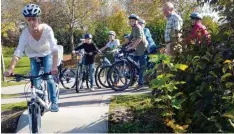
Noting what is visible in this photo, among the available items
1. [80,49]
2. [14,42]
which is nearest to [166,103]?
[80,49]

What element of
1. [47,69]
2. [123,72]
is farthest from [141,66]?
[47,69]

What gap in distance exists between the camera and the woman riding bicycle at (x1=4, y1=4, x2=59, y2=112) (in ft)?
17.1

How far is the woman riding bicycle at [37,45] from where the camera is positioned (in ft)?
17.1

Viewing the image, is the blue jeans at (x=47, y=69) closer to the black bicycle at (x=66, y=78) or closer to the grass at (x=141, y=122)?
the grass at (x=141, y=122)

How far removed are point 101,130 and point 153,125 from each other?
0.74 metres

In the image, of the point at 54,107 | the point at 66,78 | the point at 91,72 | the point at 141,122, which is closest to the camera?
the point at 141,122

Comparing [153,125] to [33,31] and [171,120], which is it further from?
[33,31]

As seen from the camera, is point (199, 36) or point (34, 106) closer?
point (34, 106)

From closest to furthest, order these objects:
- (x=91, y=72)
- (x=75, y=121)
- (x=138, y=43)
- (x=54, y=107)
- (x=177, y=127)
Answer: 1. (x=177, y=127)
2. (x=75, y=121)
3. (x=54, y=107)
4. (x=138, y=43)
5. (x=91, y=72)

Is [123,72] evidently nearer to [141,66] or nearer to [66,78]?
[141,66]

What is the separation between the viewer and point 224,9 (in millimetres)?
5656

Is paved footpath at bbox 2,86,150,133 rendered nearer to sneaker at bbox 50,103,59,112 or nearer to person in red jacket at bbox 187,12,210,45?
sneaker at bbox 50,103,59,112

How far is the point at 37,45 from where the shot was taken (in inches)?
225

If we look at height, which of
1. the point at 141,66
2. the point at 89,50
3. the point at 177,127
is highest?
the point at 89,50
